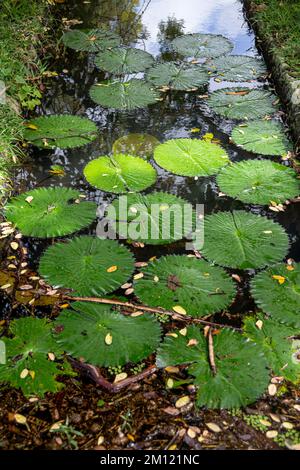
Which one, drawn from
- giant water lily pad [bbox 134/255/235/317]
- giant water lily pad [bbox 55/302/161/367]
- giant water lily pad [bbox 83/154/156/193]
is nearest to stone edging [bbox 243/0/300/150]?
giant water lily pad [bbox 83/154/156/193]

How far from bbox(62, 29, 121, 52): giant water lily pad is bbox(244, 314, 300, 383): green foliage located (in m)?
4.08

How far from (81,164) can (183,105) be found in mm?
1410

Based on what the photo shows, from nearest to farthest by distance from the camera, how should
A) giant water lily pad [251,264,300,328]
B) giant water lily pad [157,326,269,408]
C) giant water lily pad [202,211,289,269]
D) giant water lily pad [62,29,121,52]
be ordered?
giant water lily pad [157,326,269,408] → giant water lily pad [251,264,300,328] → giant water lily pad [202,211,289,269] → giant water lily pad [62,29,121,52]

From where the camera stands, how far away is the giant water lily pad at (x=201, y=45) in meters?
5.12

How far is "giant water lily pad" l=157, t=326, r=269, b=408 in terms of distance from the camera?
190cm

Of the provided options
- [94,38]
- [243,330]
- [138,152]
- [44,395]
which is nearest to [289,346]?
[243,330]

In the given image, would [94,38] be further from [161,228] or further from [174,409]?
[174,409]

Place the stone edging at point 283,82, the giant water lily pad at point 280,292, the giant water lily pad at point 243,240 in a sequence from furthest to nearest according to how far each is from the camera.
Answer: the stone edging at point 283,82
the giant water lily pad at point 243,240
the giant water lily pad at point 280,292

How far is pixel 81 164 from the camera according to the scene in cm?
343

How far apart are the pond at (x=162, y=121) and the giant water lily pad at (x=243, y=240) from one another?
1cm

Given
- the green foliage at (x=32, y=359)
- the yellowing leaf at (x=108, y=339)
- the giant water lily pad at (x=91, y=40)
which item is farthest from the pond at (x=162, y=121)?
the green foliage at (x=32, y=359)

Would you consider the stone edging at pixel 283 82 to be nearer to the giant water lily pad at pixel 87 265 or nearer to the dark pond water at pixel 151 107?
the dark pond water at pixel 151 107

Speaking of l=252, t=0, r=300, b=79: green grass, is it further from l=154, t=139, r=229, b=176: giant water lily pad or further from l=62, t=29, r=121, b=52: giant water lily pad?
l=62, t=29, r=121, b=52: giant water lily pad

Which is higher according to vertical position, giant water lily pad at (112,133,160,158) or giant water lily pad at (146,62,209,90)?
giant water lily pad at (146,62,209,90)
